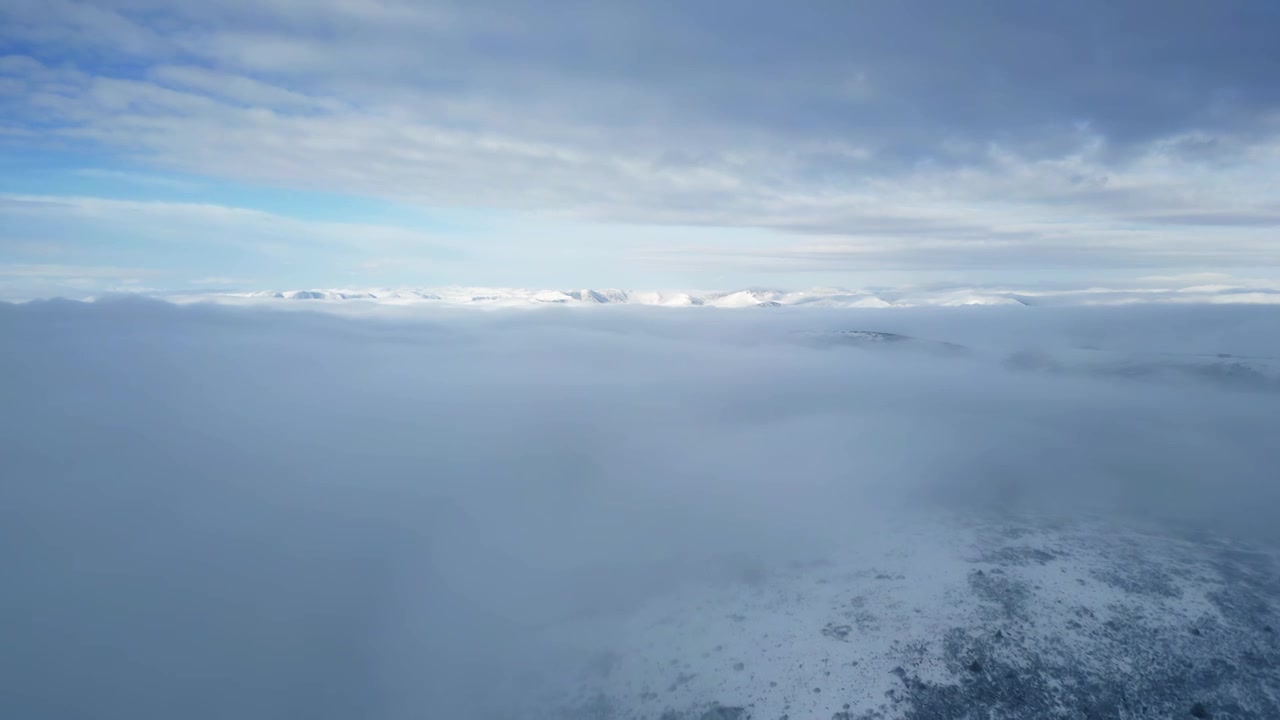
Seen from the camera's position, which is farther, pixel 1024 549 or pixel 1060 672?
pixel 1024 549

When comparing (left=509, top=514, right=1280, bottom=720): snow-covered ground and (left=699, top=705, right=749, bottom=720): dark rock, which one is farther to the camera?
(left=699, top=705, right=749, bottom=720): dark rock

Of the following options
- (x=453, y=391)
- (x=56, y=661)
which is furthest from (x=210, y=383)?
(x=56, y=661)

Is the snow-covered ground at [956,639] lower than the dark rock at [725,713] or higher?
higher

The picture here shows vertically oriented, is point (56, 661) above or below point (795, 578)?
below

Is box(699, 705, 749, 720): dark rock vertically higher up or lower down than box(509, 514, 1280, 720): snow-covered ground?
lower down

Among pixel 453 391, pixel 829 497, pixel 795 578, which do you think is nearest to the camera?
pixel 795 578

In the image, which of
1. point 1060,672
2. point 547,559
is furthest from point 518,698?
point 1060,672

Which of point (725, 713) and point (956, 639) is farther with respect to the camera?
point (956, 639)

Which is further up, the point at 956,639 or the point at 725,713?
the point at 956,639

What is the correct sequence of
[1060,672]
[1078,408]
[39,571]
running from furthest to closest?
[1078,408]
[39,571]
[1060,672]

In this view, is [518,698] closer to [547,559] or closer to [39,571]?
[547,559]

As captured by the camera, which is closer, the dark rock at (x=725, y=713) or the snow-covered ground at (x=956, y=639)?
the snow-covered ground at (x=956, y=639)
